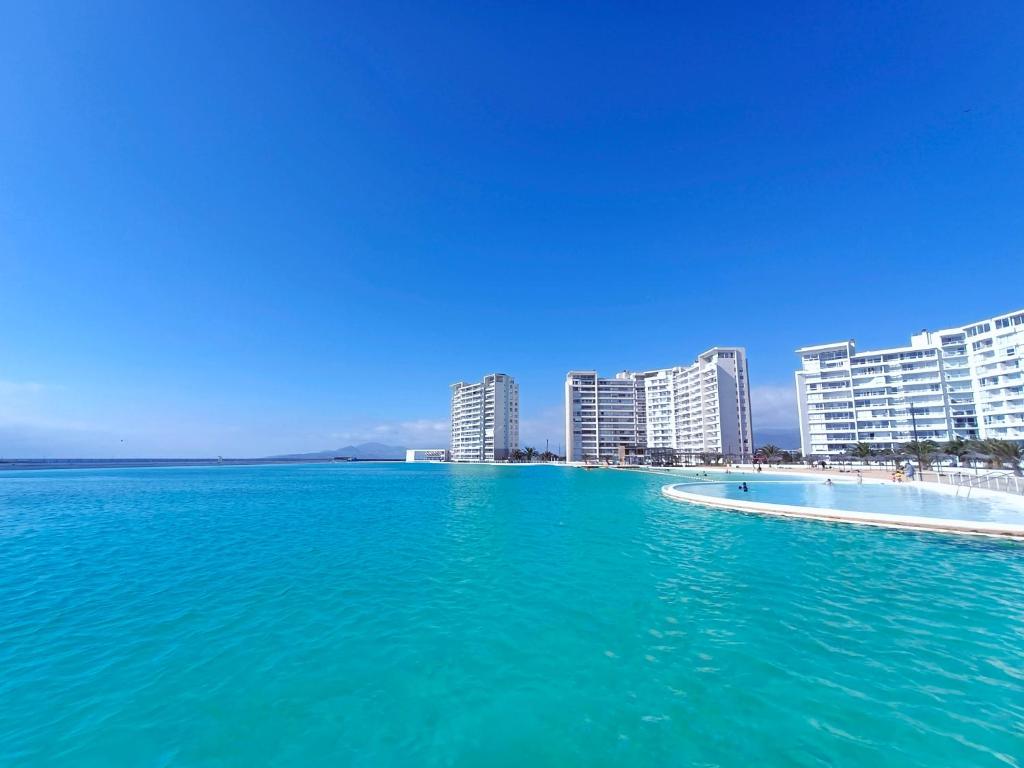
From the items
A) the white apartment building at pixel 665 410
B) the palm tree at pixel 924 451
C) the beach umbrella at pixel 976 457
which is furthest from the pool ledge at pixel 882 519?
the white apartment building at pixel 665 410

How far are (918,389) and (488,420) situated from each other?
115 meters

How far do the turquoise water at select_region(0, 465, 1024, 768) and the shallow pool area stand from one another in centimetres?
373

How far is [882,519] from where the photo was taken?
20766mm

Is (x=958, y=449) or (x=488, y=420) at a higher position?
(x=488, y=420)

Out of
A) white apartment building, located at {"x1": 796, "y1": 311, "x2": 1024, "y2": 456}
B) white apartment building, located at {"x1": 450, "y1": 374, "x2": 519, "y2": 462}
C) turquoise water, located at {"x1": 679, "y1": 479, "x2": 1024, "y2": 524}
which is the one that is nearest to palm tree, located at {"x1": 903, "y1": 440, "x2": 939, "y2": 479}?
white apartment building, located at {"x1": 796, "y1": 311, "x2": 1024, "y2": 456}

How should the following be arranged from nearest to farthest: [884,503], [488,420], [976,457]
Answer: [884,503], [976,457], [488,420]

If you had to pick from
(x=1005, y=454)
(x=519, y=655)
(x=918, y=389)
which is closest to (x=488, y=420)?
(x=918, y=389)

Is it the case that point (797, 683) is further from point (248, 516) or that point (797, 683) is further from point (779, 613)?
point (248, 516)

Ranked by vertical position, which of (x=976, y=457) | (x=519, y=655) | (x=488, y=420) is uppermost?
(x=488, y=420)

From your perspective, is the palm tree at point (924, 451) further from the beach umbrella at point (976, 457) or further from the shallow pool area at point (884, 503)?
the shallow pool area at point (884, 503)

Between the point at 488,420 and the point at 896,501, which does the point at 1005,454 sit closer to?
the point at 896,501

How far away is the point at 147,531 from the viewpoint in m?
22.5

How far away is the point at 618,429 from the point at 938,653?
433ft

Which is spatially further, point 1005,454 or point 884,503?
point 1005,454
